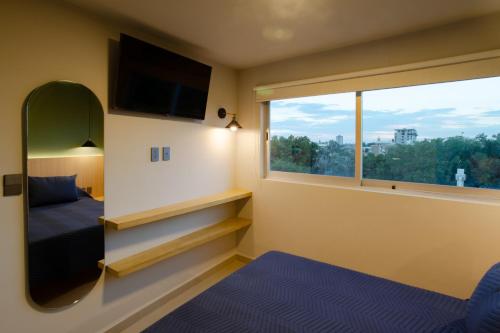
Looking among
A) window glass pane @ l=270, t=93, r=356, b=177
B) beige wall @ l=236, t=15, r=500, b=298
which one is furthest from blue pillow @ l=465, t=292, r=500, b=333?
window glass pane @ l=270, t=93, r=356, b=177

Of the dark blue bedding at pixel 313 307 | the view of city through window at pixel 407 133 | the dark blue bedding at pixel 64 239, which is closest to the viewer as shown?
the dark blue bedding at pixel 313 307

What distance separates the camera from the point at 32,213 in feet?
5.70

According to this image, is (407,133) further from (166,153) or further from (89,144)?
(89,144)

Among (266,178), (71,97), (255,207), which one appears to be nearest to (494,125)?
(266,178)

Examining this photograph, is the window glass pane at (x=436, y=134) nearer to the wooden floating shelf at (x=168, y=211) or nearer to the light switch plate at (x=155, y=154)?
the wooden floating shelf at (x=168, y=211)

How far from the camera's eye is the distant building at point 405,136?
2.37 m

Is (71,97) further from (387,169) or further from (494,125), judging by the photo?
(494,125)

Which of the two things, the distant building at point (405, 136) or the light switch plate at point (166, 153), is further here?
the light switch plate at point (166, 153)

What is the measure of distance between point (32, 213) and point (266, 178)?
2178mm

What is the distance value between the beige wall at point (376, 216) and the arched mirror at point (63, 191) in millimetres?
1710

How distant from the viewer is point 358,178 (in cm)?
264

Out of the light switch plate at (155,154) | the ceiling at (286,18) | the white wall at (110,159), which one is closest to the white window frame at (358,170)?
the ceiling at (286,18)

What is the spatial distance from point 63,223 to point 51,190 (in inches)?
9.6

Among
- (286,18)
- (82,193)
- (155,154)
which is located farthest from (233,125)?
(82,193)
